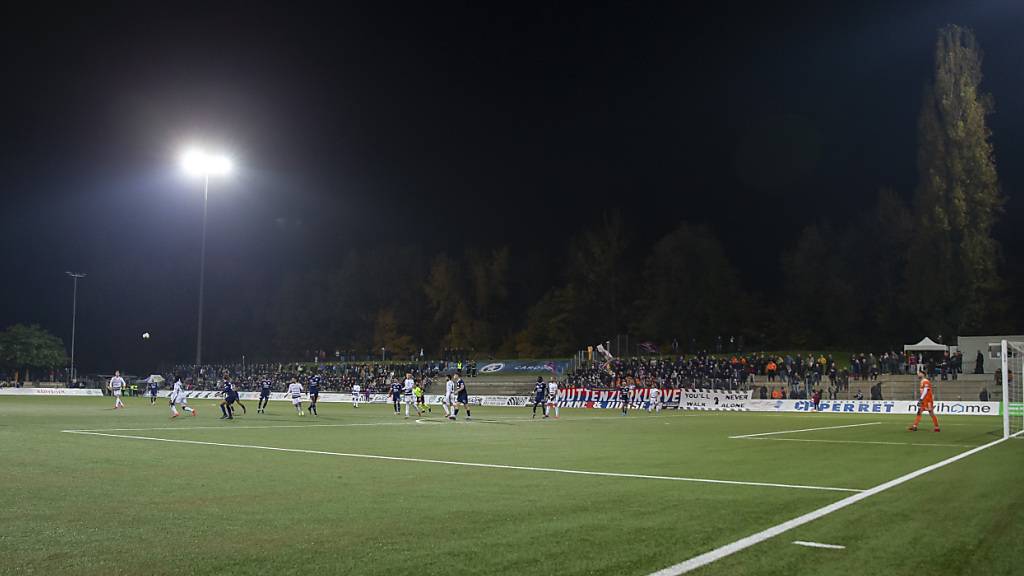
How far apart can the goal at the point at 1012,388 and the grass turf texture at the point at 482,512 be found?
5258mm

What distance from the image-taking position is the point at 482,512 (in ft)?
→ 29.9

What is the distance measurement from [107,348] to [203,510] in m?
126

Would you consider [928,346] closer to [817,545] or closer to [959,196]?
Answer: [959,196]

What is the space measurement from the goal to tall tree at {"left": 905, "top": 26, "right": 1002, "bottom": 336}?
47.9ft

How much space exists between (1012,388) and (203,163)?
5303 cm

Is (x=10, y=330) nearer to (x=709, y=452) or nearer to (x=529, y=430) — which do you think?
(x=529, y=430)

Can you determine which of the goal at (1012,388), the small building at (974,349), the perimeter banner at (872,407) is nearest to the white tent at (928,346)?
the small building at (974,349)

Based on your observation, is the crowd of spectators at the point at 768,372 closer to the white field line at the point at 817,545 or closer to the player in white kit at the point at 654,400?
the player in white kit at the point at 654,400

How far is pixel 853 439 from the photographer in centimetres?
2175

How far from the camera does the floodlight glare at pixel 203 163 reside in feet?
196

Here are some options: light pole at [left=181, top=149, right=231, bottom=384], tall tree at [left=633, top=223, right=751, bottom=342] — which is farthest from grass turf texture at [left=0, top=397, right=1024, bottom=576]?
tall tree at [left=633, top=223, right=751, bottom=342]

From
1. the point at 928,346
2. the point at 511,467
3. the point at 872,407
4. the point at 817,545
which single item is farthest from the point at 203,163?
the point at 817,545

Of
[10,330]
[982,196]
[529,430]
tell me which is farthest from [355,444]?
[10,330]

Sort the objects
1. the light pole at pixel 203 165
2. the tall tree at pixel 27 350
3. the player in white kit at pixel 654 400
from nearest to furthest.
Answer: the player in white kit at pixel 654 400
the light pole at pixel 203 165
the tall tree at pixel 27 350
